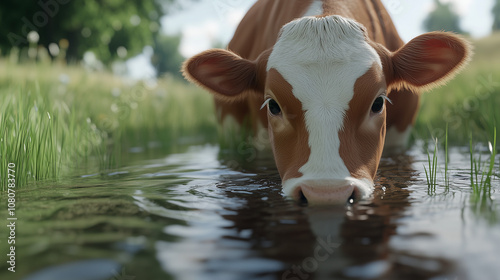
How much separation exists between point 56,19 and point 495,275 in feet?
72.7

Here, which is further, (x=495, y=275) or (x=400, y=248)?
(x=400, y=248)

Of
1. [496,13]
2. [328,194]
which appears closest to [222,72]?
[328,194]

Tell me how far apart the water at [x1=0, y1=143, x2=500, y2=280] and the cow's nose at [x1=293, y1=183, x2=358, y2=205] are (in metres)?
0.09

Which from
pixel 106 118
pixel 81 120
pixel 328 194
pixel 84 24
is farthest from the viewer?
pixel 84 24

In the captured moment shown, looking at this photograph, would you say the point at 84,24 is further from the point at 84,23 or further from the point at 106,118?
the point at 106,118

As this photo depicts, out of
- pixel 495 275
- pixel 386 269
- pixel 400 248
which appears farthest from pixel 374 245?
pixel 495 275

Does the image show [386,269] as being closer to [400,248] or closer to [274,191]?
[400,248]

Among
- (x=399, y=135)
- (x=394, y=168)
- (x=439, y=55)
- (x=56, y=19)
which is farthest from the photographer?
(x=56, y=19)

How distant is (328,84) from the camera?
297cm

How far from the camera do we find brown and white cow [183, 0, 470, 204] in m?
2.76

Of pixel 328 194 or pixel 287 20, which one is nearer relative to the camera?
pixel 328 194

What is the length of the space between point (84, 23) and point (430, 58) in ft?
65.1

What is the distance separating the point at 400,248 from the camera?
1.79m

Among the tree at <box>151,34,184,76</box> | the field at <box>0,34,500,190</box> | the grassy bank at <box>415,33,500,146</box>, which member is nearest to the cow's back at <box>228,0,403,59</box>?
the field at <box>0,34,500,190</box>
